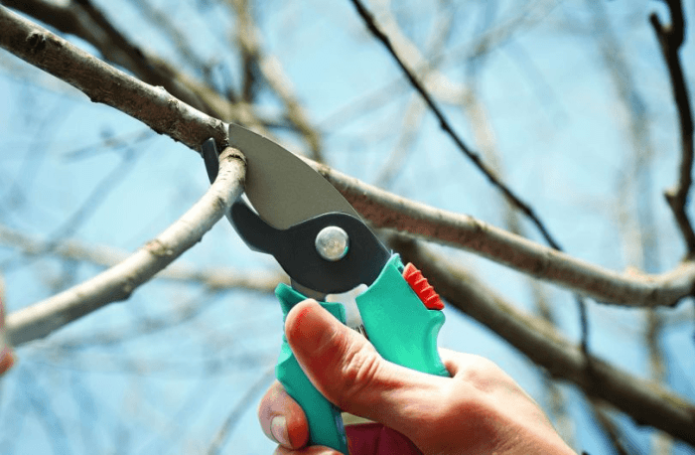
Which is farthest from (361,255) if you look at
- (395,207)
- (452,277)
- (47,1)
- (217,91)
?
(217,91)

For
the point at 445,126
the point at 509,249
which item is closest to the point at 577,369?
the point at 509,249

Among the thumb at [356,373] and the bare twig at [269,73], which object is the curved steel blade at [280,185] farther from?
the bare twig at [269,73]

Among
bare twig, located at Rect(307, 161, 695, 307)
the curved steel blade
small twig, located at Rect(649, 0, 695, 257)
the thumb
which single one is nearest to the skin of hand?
the thumb

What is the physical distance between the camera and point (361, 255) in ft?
2.57

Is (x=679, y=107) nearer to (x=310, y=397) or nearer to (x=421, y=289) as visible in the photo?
(x=421, y=289)

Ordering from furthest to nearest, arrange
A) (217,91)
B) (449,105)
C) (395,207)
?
(449,105) → (217,91) → (395,207)

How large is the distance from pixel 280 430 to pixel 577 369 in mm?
1002

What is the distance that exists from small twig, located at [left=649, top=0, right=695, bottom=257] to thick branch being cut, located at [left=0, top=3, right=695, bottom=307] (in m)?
0.11

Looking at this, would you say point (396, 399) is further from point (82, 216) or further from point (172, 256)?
point (82, 216)

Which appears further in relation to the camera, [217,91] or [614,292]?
[217,91]

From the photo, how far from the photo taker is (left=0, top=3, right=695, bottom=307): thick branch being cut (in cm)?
62

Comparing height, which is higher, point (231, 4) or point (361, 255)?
point (231, 4)

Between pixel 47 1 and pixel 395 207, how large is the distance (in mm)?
872

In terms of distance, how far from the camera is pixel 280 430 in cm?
76
